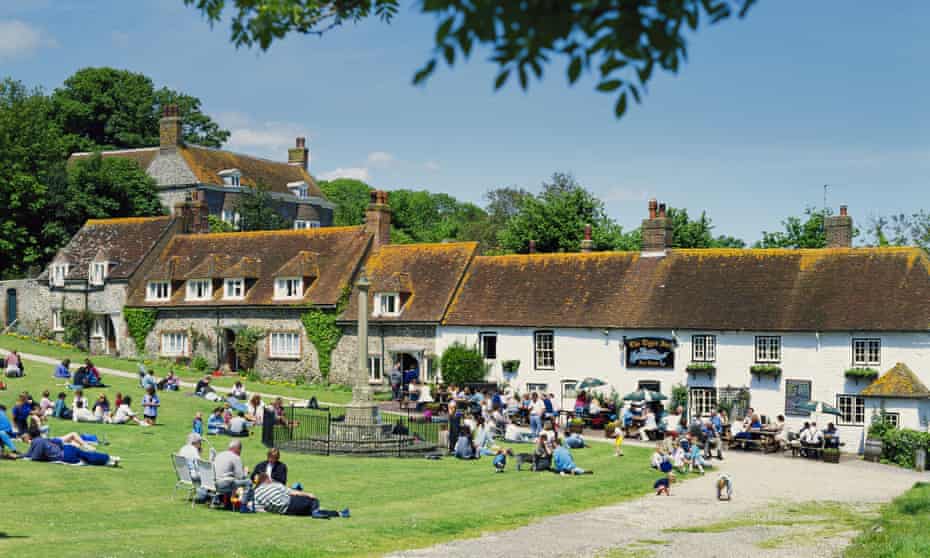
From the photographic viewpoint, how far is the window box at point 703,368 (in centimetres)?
4334

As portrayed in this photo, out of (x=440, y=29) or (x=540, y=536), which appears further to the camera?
(x=540, y=536)

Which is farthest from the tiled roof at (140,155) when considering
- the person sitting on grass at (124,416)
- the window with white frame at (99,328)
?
the person sitting on grass at (124,416)

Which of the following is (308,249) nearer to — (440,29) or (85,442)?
(85,442)

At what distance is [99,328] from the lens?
5938 centimetres

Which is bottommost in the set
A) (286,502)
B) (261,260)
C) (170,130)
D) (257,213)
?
(286,502)

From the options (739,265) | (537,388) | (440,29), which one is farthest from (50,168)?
(440,29)

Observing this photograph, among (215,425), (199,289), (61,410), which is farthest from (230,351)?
(61,410)

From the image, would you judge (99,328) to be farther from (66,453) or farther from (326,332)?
(66,453)

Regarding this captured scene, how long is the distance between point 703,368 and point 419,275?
15766 millimetres

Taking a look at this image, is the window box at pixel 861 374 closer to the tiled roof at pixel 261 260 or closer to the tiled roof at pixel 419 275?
the tiled roof at pixel 419 275

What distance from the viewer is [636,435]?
40.0 meters

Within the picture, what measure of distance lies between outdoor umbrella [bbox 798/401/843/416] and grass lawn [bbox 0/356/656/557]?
30.0 ft

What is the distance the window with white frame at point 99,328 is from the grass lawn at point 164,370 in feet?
5.64

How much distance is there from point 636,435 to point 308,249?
23823mm
